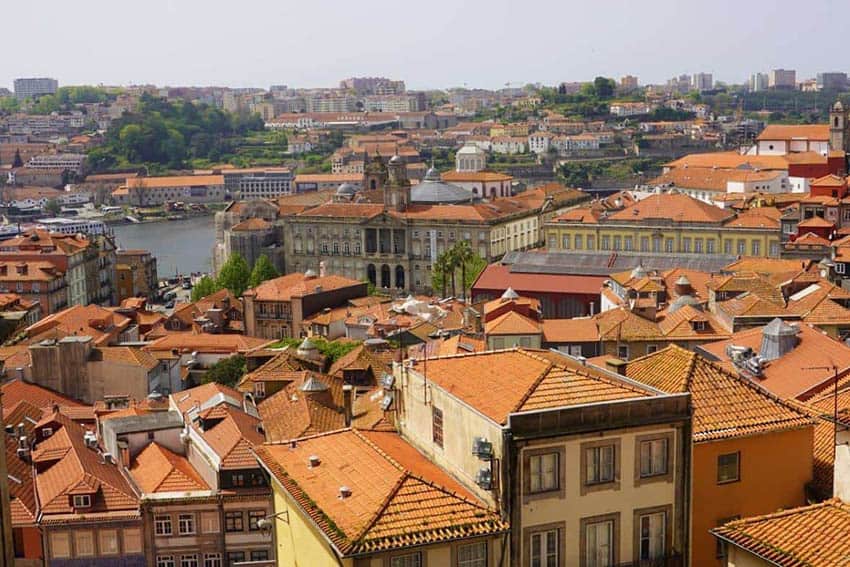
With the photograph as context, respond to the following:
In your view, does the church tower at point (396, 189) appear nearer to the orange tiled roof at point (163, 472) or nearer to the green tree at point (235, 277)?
the green tree at point (235, 277)

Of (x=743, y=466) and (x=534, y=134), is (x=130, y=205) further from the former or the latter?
(x=743, y=466)

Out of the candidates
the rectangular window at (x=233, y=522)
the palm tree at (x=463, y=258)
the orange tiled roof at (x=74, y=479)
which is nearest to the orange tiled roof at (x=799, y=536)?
the rectangular window at (x=233, y=522)

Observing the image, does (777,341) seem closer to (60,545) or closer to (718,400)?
(718,400)

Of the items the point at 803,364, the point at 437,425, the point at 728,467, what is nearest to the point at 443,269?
the point at 803,364

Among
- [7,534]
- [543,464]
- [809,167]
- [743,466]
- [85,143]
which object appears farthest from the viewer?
Answer: [85,143]

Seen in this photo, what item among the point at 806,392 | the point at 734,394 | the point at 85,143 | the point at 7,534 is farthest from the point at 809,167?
the point at 85,143

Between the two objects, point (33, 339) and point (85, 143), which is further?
point (85, 143)
